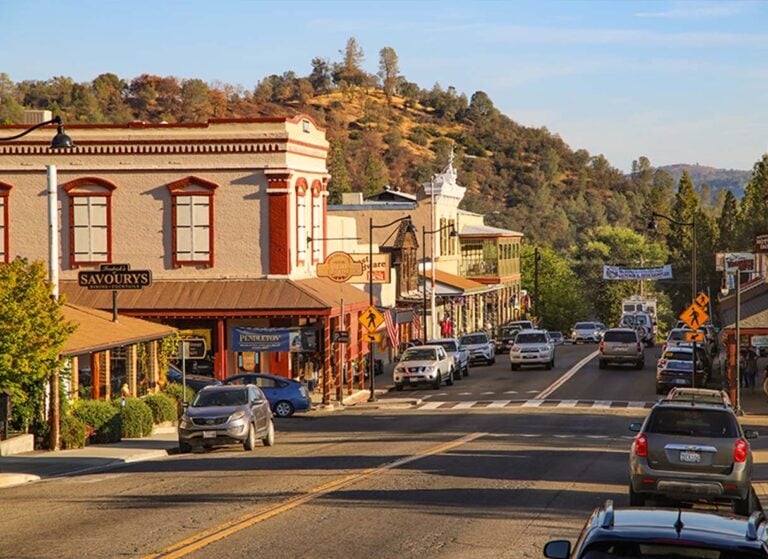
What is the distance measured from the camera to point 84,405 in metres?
34.7

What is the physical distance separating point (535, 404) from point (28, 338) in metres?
23.0

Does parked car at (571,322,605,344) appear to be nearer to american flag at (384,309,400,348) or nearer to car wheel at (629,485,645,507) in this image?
american flag at (384,309,400,348)

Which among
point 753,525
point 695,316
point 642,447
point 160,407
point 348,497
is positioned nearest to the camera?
point 753,525

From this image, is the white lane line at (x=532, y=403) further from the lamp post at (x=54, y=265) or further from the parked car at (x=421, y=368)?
the lamp post at (x=54, y=265)

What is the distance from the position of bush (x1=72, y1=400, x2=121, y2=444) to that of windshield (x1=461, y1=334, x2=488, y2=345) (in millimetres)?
39737

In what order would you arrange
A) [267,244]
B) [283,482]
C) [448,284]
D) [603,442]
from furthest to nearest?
[448,284], [267,244], [603,442], [283,482]

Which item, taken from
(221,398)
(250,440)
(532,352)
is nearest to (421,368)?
(532,352)

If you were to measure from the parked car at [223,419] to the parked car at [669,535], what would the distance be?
74.0 feet

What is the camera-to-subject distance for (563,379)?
196 feet

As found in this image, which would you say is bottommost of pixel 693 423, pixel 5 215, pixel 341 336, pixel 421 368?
pixel 421 368

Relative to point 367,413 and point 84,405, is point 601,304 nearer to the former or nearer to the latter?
point 367,413

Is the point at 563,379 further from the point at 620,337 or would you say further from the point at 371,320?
the point at 371,320

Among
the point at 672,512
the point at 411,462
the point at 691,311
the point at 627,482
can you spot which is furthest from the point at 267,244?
the point at 672,512

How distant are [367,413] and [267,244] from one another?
10.6 m
